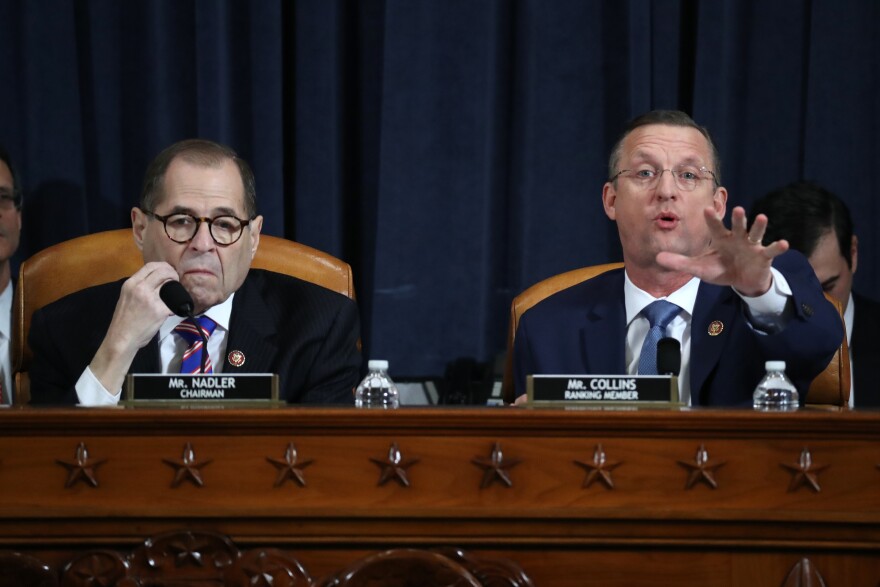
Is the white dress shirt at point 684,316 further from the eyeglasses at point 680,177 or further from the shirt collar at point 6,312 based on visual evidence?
the shirt collar at point 6,312

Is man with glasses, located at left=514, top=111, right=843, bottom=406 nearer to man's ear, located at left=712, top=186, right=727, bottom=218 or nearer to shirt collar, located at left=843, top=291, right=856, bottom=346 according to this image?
man's ear, located at left=712, top=186, right=727, bottom=218

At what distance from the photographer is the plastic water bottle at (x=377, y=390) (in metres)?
1.75

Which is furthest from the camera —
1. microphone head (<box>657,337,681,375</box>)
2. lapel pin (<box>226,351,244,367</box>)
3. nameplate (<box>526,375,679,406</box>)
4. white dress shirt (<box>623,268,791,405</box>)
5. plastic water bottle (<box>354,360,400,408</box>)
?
lapel pin (<box>226,351,244,367</box>)

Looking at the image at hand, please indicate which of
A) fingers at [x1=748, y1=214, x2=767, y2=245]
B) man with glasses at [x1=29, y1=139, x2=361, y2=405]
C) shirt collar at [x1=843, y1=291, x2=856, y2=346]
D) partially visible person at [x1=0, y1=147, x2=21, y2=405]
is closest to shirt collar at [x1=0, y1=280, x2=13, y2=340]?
partially visible person at [x1=0, y1=147, x2=21, y2=405]

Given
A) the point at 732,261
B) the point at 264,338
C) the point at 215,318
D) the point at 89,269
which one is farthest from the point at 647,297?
the point at 89,269

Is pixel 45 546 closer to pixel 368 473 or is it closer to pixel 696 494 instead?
pixel 368 473

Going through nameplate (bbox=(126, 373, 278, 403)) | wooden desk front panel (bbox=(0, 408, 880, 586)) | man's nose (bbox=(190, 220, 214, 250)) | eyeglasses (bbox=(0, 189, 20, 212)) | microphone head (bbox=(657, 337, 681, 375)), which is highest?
eyeglasses (bbox=(0, 189, 20, 212))

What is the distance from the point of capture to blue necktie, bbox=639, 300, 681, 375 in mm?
2203

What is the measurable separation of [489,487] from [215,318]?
1.10 metres

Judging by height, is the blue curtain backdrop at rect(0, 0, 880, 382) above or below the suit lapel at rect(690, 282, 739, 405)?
above

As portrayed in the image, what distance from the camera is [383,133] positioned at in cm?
333

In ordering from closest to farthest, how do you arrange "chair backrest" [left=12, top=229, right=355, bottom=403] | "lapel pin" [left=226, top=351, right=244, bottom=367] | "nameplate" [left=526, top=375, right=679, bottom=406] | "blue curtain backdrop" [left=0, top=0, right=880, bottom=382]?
1. "nameplate" [left=526, top=375, right=679, bottom=406]
2. "lapel pin" [left=226, top=351, right=244, bottom=367]
3. "chair backrest" [left=12, top=229, right=355, bottom=403]
4. "blue curtain backdrop" [left=0, top=0, right=880, bottom=382]

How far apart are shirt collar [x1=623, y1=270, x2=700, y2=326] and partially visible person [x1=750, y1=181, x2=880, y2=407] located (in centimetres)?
99

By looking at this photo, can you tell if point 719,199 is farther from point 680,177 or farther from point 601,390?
point 601,390
